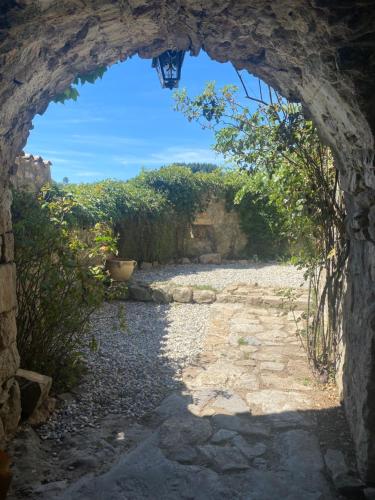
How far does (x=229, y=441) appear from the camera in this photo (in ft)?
10.00

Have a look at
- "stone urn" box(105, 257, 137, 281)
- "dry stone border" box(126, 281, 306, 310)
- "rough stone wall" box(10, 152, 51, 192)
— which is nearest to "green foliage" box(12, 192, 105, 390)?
"rough stone wall" box(10, 152, 51, 192)

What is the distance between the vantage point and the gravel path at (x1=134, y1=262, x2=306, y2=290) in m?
9.30

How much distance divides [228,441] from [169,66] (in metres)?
2.98

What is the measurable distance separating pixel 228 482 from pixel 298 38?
2.69m

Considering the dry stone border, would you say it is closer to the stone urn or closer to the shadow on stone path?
the stone urn

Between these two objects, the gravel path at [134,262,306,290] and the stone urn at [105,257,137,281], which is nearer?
the stone urn at [105,257,137,281]

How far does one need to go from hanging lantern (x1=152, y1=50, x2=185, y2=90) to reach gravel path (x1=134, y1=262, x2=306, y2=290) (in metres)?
5.54

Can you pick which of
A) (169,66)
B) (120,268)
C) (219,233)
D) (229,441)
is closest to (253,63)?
(169,66)

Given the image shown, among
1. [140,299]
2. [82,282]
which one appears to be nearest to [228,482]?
[82,282]

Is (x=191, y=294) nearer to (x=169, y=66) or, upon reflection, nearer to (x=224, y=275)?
(x=224, y=275)

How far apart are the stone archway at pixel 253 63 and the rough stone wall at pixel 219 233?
971cm

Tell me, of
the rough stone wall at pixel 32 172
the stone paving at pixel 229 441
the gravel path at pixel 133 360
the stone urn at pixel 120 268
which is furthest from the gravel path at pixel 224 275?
the stone paving at pixel 229 441

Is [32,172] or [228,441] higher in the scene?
[32,172]

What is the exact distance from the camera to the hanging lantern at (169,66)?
3.21m
